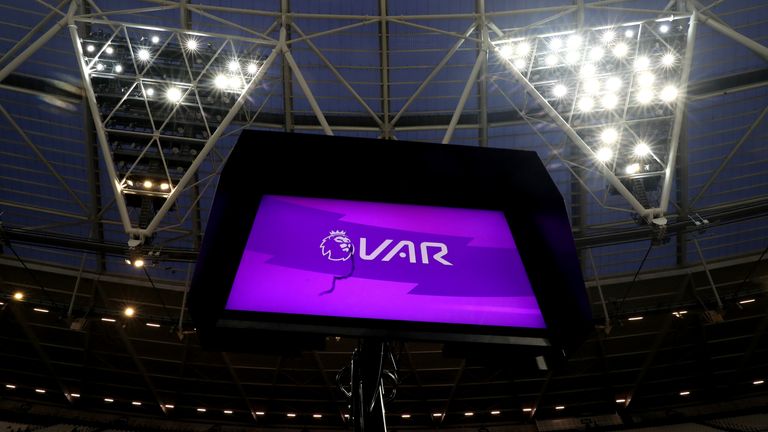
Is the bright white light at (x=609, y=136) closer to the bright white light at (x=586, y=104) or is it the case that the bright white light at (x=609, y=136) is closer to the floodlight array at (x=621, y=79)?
the floodlight array at (x=621, y=79)

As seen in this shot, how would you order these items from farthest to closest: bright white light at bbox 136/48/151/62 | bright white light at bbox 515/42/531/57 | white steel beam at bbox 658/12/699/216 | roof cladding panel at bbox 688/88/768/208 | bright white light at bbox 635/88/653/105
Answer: roof cladding panel at bbox 688/88/768/208 < bright white light at bbox 515/42/531/57 < bright white light at bbox 136/48/151/62 < bright white light at bbox 635/88/653/105 < white steel beam at bbox 658/12/699/216

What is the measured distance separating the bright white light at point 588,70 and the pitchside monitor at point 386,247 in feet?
43.5

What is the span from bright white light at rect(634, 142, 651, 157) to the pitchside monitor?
41.6ft

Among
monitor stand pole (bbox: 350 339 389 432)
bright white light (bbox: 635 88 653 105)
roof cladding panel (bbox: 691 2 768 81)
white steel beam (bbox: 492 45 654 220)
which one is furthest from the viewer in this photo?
roof cladding panel (bbox: 691 2 768 81)

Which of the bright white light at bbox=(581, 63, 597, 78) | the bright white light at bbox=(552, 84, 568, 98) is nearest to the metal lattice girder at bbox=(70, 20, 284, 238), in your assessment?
the bright white light at bbox=(552, 84, 568, 98)

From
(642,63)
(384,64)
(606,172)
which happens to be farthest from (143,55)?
(642,63)

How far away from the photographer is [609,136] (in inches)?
583

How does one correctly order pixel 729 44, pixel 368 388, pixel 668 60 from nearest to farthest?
pixel 368 388
pixel 668 60
pixel 729 44

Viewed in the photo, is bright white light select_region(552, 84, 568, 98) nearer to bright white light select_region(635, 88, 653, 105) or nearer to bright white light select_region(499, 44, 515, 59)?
bright white light select_region(499, 44, 515, 59)

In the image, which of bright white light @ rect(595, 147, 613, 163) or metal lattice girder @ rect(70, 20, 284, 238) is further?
bright white light @ rect(595, 147, 613, 163)

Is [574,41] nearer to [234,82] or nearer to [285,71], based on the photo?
[285,71]

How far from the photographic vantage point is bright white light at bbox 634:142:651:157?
46.9 feet

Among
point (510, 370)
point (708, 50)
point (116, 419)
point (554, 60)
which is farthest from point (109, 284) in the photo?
point (708, 50)

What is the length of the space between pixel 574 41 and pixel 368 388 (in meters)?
14.6
